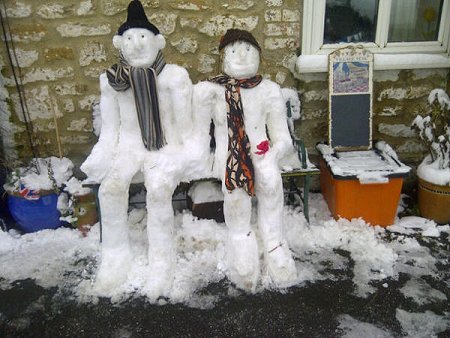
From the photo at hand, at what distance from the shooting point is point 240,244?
10.1 feet

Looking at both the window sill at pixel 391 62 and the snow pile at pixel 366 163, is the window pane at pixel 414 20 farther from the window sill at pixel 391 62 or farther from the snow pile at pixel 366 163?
the snow pile at pixel 366 163

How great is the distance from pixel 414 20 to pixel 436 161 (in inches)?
52.4

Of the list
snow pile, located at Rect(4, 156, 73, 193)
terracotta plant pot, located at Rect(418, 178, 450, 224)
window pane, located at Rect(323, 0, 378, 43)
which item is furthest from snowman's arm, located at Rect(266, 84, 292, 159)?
snow pile, located at Rect(4, 156, 73, 193)

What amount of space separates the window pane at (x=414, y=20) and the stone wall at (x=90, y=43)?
3.11 feet

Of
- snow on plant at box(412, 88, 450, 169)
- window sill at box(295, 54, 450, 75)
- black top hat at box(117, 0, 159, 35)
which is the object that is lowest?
snow on plant at box(412, 88, 450, 169)

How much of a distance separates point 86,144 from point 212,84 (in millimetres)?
1526

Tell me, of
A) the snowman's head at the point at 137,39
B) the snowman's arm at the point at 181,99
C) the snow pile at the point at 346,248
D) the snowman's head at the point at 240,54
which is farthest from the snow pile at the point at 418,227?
the snowman's head at the point at 137,39

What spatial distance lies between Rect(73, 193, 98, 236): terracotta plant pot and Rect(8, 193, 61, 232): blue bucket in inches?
7.2

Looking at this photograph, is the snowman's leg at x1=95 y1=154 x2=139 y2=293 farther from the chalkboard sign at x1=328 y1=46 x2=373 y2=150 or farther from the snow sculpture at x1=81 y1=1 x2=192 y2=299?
the chalkboard sign at x1=328 y1=46 x2=373 y2=150

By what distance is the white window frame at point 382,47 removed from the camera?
3902 mm

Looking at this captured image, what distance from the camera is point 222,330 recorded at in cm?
271

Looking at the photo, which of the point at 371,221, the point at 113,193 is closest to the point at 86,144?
the point at 113,193

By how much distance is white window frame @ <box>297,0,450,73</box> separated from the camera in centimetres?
390

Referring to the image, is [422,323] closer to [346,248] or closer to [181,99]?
[346,248]
